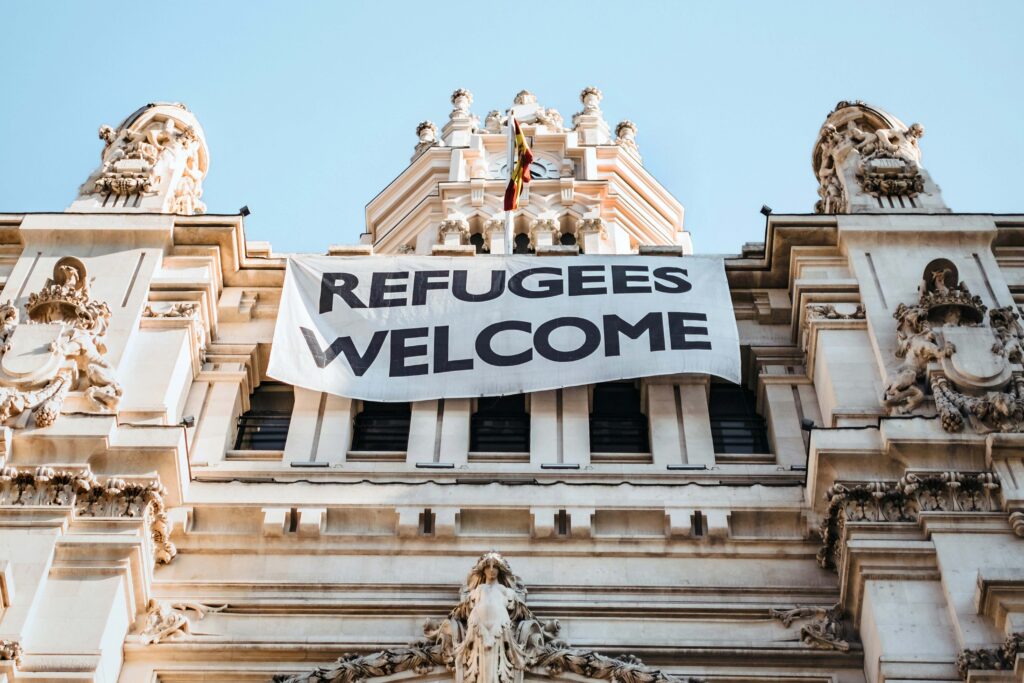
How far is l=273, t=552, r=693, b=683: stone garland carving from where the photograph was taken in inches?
950

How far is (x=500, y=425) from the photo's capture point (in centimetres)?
3072

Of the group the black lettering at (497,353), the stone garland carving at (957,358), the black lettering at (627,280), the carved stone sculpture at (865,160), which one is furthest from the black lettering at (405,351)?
the carved stone sculpture at (865,160)

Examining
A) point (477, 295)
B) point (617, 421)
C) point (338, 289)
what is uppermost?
point (338, 289)

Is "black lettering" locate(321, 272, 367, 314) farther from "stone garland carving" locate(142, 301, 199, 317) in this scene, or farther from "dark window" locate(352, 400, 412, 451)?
"stone garland carving" locate(142, 301, 199, 317)

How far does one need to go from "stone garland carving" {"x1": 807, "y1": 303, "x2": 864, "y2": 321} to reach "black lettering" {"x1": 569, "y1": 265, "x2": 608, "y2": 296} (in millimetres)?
3946

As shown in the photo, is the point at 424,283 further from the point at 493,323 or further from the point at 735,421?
the point at 735,421

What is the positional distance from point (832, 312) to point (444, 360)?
23.0 feet

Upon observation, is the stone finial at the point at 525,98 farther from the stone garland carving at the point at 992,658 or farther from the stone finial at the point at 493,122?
the stone garland carving at the point at 992,658

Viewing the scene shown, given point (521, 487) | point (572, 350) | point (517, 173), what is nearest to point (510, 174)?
point (517, 173)

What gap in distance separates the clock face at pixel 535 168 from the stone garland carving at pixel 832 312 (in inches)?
537

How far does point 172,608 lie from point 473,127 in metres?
24.0

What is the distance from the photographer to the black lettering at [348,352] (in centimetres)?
3119

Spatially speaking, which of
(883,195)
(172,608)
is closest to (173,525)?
(172,608)

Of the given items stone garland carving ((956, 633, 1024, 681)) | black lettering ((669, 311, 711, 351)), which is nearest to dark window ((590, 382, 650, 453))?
black lettering ((669, 311, 711, 351))
